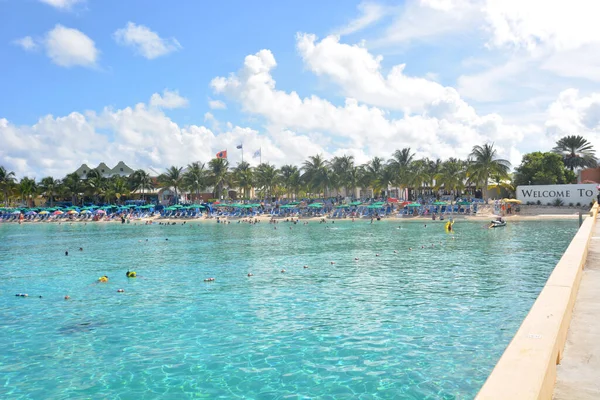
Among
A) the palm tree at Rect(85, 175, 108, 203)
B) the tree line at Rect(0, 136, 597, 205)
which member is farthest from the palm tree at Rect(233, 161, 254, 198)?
the palm tree at Rect(85, 175, 108, 203)

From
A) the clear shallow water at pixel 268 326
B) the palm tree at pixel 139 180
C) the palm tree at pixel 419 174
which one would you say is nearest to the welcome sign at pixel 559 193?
the palm tree at pixel 419 174

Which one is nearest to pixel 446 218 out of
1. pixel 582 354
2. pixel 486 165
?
pixel 486 165

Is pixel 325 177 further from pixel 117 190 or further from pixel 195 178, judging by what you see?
pixel 117 190

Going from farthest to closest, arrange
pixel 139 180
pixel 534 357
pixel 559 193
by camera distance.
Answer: pixel 139 180 < pixel 559 193 < pixel 534 357

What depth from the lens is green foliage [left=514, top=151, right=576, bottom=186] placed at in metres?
66.0

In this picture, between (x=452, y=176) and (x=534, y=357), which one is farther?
(x=452, y=176)

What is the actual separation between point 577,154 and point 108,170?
90155mm

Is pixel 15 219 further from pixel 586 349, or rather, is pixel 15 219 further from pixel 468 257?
pixel 586 349

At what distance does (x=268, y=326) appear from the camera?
43.2ft

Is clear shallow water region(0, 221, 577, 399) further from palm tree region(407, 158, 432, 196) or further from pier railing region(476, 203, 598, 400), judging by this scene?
palm tree region(407, 158, 432, 196)

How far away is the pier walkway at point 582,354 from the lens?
14.6 feet

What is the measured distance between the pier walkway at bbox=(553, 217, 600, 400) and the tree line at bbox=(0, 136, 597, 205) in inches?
2363

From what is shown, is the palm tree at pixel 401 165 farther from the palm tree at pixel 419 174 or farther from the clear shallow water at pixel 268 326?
the clear shallow water at pixel 268 326

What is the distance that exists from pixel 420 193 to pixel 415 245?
62311 mm
